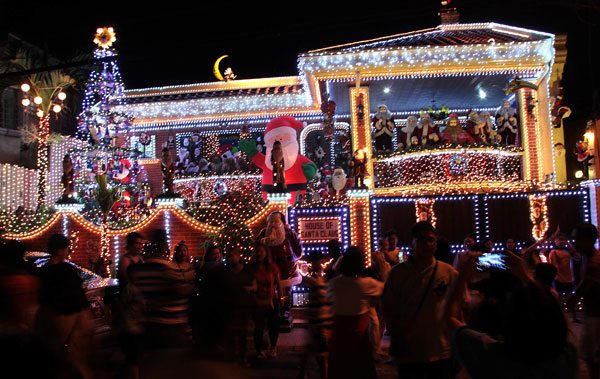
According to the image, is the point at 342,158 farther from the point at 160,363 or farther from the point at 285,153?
the point at 160,363

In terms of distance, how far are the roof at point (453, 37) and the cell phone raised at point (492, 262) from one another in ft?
49.6

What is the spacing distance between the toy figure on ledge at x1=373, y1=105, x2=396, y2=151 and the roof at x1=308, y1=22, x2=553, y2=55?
2.32m

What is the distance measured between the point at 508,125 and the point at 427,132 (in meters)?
3.04

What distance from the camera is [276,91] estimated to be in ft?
77.9

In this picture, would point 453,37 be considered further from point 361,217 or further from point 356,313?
point 356,313

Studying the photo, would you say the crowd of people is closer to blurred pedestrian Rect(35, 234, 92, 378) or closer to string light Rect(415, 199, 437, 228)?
blurred pedestrian Rect(35, 234, 92, 378)

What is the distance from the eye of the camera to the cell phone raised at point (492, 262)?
3538mm

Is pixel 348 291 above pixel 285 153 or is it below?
below

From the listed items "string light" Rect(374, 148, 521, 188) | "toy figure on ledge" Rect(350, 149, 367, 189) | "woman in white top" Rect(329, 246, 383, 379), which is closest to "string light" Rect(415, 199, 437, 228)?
"toy figure on ledge" Rect(350, 149, 367, 189)

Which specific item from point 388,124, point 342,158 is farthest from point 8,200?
point 388,124

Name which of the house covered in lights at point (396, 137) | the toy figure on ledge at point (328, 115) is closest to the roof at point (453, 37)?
the house covered in lights at point (396, 137)

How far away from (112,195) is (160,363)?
47.7ft

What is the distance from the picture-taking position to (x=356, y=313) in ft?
17.2

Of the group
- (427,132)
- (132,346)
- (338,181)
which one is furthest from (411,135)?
(132,346)
